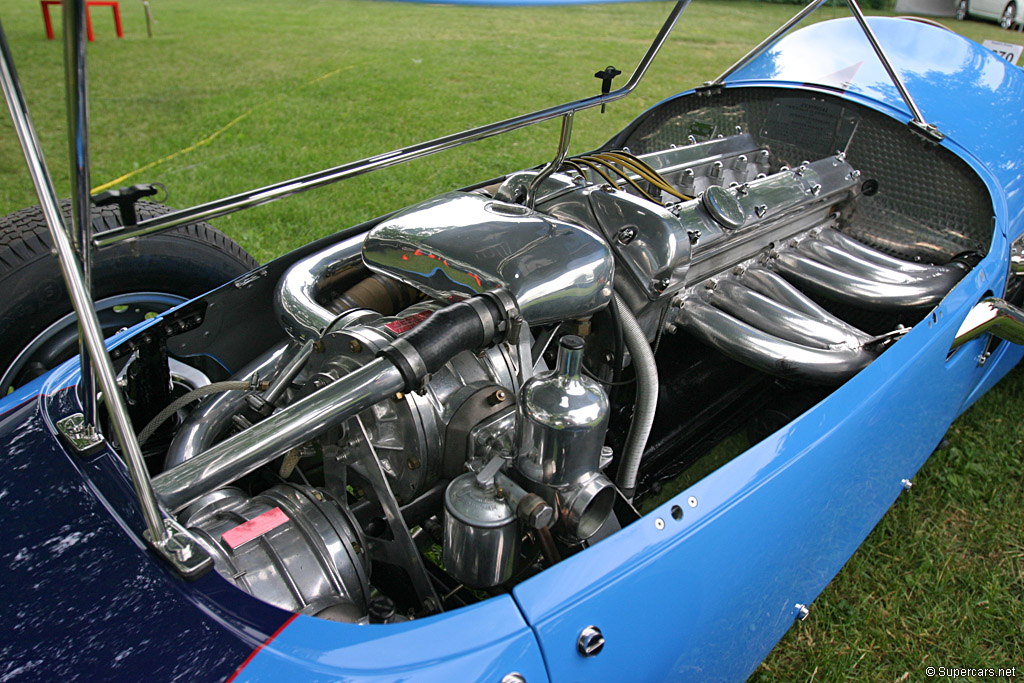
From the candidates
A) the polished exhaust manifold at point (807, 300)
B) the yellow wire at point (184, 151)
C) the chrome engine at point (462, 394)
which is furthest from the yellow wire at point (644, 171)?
the yellow wire at point (184, 151)

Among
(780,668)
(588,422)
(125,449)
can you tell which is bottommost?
(780,668)

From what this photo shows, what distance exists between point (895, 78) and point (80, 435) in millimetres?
2371

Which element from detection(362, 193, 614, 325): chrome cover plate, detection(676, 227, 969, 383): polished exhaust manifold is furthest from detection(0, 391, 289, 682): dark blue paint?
detection(676, 227, 969, 383): polished exhaust manifold

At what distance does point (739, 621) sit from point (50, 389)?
1369 mm

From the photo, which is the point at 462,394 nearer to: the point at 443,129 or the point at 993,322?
the point at 993,322

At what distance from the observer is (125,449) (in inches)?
33.7

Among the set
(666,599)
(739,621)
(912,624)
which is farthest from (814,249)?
(666,599)

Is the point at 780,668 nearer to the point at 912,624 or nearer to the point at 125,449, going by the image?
the point at 912,624

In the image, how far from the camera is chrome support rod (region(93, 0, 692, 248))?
116 cm

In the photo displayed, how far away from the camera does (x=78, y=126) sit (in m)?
0.84

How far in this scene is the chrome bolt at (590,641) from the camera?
3.36ft

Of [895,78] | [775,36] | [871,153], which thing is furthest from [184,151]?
[895,78]

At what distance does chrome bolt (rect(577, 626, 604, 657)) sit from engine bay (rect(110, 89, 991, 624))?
17 cm

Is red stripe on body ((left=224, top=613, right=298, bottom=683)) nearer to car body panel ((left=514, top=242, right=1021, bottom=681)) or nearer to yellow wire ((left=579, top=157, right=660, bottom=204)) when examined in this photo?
car body panel ((left=514, top=242, right=1021, bottom=681))
